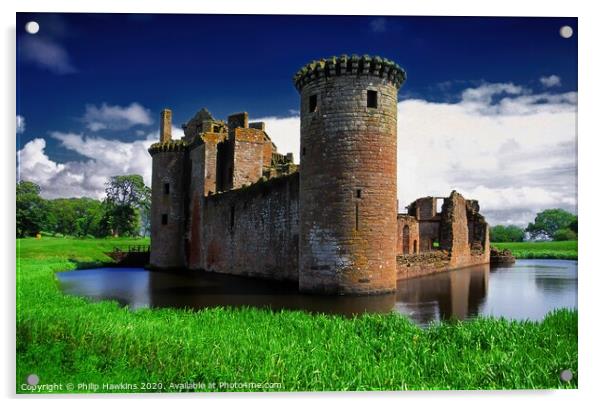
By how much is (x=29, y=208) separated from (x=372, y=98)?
31.8 feet

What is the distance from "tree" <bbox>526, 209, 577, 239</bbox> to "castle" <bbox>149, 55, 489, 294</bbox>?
4833mm

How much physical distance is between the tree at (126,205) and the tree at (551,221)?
43.2 m

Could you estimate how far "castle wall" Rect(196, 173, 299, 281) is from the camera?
19.2m

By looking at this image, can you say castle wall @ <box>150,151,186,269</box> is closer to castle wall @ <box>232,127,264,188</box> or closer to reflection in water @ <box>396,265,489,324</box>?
castle wall @ <box>232,127,264,188</box>

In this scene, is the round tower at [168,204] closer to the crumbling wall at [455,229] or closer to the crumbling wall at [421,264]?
the crumbling wall at [421,264]

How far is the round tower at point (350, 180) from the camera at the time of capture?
1483cm

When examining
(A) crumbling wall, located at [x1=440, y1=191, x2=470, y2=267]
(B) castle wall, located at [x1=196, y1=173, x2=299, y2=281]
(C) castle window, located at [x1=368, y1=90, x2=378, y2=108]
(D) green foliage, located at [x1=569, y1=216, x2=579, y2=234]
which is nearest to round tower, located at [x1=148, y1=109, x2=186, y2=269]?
(B) castle wall, located at [x1=196, y1=173, x2=299, y2=281]

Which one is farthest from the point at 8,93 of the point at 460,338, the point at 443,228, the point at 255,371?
the point at 443,228

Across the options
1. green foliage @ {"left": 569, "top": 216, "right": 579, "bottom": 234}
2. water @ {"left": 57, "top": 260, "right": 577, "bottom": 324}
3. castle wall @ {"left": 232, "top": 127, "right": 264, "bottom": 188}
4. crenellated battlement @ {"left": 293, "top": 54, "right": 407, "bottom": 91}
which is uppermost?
crenellated battlement @ {"left": 293, "top": 54, "right": 407, "bottom": 91}

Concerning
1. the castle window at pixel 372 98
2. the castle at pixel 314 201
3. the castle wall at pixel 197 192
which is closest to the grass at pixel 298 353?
the castle at pixel 314 201

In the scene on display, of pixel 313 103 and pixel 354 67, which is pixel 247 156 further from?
pixel 354 67

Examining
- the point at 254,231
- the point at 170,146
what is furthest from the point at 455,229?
the point at 170,146

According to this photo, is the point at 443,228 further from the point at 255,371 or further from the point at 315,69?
the point at 255,371
